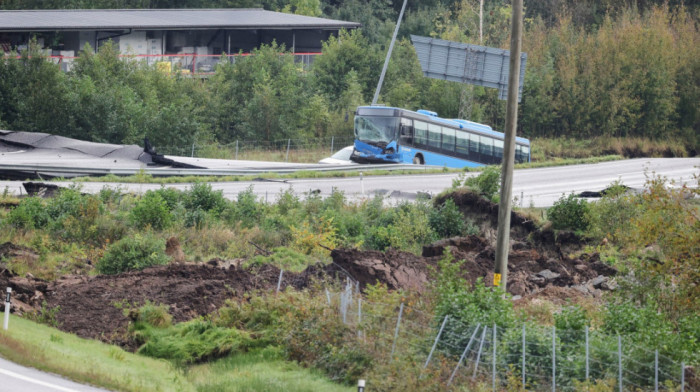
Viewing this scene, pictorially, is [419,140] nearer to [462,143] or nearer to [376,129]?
[376,129]

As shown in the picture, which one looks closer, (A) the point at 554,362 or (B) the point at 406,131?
(A) the point at 554,362

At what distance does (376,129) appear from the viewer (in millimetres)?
45750

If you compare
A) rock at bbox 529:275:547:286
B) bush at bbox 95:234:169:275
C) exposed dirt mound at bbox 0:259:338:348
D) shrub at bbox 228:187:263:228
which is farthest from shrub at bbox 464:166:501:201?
bush at bbox 95:234:169:275

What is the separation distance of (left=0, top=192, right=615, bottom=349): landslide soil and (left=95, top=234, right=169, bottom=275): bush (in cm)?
125

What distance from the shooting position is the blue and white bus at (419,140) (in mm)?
45469

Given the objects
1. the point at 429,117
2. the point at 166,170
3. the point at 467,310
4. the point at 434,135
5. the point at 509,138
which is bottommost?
the point at 166,170

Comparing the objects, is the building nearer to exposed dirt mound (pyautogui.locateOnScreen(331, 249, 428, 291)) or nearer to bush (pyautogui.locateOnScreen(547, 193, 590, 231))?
bush (pyautogui.locateOnScreen(547, 193, 590, 231))

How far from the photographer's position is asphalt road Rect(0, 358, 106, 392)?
Answer: 1338 cm

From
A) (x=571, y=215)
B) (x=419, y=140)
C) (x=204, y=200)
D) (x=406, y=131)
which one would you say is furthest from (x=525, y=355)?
(x=419, y=140)

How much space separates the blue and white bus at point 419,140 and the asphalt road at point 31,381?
105 feet

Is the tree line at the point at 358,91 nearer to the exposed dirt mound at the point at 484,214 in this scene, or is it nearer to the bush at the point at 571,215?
the exposed dirt mound at the point at 484,214

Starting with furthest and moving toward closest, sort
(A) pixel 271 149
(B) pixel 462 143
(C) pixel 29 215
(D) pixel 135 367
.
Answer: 1. (A) pixel 271 149
2. (B) pixel 462 143
3. (C) pixel 29 215
4. (D) pixel 135 367

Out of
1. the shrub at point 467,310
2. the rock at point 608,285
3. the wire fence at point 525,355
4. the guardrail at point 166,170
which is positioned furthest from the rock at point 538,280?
the guardrail at point 166,170

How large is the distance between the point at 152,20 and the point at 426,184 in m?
33.3
